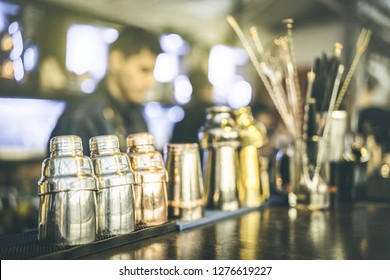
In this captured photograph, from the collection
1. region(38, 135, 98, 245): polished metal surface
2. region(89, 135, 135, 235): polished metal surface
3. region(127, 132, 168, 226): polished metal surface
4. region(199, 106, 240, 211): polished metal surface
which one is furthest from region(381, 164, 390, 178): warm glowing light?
region(38, 135, 98, 245): polished metal surface

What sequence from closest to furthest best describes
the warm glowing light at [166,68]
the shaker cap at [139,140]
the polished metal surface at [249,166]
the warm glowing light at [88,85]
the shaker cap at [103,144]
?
the shaker cap at [103,144] < the shaker cap at [139,140] < the polished metal surface at [249,166] < the warm glowing light at [88,85] < the warm glowing light at [166,68]

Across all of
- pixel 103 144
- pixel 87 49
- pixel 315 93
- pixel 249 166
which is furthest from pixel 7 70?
pixel 103 144

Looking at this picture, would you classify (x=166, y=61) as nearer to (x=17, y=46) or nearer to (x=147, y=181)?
(x=17, y=46)

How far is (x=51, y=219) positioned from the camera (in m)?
0.90

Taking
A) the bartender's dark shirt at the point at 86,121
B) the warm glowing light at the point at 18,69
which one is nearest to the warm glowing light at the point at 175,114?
the bartender's dark shirt at the point at 86,121

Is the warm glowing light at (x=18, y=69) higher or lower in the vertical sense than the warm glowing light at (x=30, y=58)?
lower

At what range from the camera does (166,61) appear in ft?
14.5

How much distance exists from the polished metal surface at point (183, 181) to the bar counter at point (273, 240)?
2.5 inches

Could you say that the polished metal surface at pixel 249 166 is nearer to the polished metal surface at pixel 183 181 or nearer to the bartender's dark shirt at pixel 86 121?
the polished metal surface at pixel 183 181

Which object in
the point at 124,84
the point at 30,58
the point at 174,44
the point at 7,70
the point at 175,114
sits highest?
the point at 174,44

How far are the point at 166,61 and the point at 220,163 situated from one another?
309 centimetres

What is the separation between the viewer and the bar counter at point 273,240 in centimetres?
96

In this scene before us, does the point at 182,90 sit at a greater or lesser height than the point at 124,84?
greater

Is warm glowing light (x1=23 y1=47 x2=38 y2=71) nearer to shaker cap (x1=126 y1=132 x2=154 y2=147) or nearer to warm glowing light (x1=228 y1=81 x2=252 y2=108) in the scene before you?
warm glowing light (x1=228 y1=81 x2=252 y2=108)
